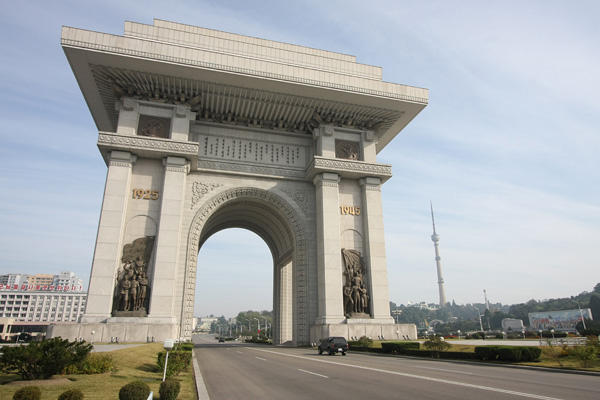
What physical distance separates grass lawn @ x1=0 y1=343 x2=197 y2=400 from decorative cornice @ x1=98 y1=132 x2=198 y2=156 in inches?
600

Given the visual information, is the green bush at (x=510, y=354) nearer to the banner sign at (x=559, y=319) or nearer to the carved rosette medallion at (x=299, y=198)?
the carved rosette medallion at (x=299, y=198)

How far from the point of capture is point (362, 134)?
32781 millimetres

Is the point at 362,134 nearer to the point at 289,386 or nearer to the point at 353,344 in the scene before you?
the point at 353,344

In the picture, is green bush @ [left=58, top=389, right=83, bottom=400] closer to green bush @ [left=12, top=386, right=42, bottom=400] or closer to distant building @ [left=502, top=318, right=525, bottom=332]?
green bush @ [left=12, top=386, right=42, bottom=400]

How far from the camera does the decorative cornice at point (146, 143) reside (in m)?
26.1

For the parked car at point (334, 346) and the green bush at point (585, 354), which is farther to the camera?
the parked car at point (334, 346)

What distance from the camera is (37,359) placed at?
1023 cm

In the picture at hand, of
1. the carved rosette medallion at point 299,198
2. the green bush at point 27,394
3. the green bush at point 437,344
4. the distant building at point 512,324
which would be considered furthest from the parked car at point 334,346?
the distant building at point 512,324

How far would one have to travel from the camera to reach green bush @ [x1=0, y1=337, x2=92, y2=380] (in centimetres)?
1004

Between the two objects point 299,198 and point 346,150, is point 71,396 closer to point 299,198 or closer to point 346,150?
point 299,198

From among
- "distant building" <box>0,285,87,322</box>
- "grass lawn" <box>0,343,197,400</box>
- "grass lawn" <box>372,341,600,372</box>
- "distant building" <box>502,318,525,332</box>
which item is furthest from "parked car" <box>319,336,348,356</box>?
"distant building" <box>0,285,87,322</box>

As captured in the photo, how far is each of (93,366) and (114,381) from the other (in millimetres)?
1894

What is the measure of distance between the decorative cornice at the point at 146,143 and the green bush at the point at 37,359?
1784 cm

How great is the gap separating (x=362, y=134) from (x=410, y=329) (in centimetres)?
1622
